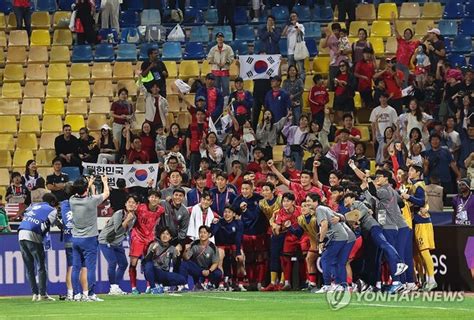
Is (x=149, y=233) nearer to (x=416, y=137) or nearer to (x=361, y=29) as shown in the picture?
(x=416, y=137)

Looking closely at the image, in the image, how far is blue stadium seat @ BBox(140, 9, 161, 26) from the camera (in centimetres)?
3469

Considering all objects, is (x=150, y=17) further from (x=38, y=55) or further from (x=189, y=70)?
(x=38, y=55)

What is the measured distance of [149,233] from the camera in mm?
23922

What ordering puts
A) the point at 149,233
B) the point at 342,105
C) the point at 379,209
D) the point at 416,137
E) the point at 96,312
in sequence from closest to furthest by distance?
the point at 96,312 → the point at 379,209 → the point at 149,233 → the point at 416,137 → the point at 342,105

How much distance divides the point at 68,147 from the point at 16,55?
17.8 ft

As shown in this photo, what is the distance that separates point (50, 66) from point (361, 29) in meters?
7.85

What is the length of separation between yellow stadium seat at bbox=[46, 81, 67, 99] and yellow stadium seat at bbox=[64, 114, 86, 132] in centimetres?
116

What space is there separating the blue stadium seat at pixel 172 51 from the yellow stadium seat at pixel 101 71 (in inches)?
54.8

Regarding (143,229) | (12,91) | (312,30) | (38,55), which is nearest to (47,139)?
(12,91)

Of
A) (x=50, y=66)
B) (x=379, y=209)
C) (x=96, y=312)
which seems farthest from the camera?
(x=50, y=66)

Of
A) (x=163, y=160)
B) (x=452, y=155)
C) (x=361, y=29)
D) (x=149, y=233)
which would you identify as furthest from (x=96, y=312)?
(x=361, y=29)

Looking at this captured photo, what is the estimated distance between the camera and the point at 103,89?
108 ft

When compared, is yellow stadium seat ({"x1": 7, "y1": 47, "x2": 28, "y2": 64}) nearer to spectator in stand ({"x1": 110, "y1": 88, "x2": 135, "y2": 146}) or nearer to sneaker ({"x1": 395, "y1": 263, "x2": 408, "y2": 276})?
spectator in stand ({"x1": 110, "y1": 88, "x2": 135, "y2": 146})

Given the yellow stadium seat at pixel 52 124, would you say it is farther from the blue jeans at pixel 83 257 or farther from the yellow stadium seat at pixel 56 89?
the blue jeans at pixel 83 257
